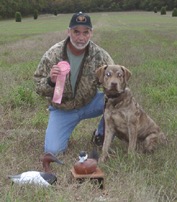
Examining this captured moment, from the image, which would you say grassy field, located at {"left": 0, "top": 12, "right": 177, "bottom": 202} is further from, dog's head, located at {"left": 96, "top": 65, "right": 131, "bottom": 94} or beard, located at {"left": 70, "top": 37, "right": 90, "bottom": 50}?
beard, located at {"left": 70, "top": 37, "right": 90, "bottom": 50}

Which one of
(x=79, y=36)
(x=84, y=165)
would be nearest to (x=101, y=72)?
(x=79, y=36)

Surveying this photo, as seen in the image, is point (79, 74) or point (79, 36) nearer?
point (79, 36)

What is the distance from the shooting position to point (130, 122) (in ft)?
17.2

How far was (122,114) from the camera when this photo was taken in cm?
523

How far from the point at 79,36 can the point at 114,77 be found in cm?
79

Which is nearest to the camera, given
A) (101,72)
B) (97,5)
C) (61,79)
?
(101,72)

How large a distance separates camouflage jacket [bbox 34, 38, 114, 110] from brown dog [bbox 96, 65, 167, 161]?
1.95 feet

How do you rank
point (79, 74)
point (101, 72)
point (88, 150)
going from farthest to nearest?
point (79, 74) → point (88, 150) → point (101, 72)

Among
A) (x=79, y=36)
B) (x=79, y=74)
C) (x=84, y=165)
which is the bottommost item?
(x=84, y=165)

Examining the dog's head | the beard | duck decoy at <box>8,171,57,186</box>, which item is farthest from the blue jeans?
duck decoy at <box>8,171,57,186</box>

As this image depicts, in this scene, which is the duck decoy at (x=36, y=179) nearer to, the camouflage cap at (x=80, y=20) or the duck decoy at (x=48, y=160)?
the duck decoy at (x=48, y=160)

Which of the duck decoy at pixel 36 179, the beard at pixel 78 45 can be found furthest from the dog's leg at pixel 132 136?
the duck decoy at pixel 36 179

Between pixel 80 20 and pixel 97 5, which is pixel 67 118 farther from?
pixel 97 5

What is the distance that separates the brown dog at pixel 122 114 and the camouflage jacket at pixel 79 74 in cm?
59
